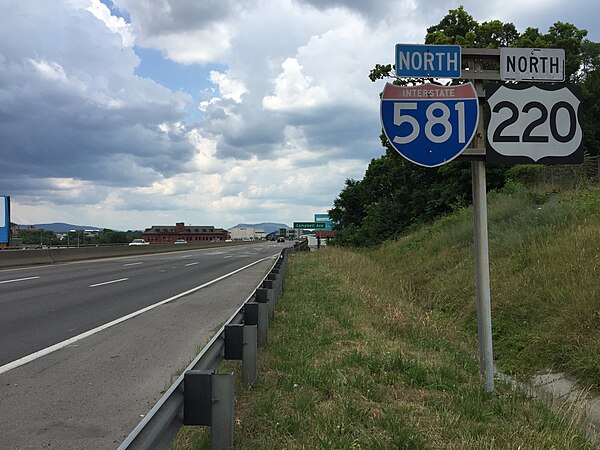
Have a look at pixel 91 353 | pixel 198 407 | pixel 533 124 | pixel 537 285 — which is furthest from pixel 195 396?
pixel 537 285

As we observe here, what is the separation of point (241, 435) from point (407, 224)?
112 feet

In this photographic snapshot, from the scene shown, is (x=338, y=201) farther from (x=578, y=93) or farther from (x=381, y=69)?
(x=578, y=93)

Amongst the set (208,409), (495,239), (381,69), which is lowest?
(208,409)

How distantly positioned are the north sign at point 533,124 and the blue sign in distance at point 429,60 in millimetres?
423

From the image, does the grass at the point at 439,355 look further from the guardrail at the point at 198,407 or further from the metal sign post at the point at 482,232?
the guardrail at the point at 198,407

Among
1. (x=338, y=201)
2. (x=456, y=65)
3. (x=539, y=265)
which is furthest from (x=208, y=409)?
(x=338, y=201)

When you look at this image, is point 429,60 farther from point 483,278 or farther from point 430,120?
point 483,278

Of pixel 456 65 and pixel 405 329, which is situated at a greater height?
pixel 456 65

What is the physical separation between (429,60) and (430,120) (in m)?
0.62

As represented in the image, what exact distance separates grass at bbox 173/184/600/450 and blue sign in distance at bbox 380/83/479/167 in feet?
7.47

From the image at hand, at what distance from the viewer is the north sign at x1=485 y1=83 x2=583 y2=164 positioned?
4.76 meters

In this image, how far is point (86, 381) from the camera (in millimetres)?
5711

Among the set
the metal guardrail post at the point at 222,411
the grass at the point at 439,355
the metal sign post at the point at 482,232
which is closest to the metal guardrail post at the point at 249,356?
the grass at the point at 439,355

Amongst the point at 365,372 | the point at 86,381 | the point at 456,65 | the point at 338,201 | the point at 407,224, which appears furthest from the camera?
the point at 338,201
